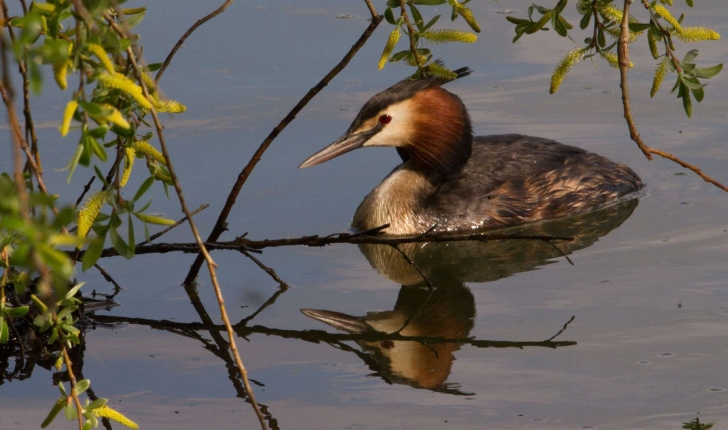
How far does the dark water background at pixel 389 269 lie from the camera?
14.1ft

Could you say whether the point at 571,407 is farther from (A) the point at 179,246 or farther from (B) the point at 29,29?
(B) the point at 29,29

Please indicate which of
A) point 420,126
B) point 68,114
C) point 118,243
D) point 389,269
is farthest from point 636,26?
point 420,126

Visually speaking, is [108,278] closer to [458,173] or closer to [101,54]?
[458,173]

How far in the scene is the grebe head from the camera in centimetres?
694

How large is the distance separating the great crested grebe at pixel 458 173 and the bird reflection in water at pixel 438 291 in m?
0.17

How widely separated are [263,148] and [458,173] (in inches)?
96.4

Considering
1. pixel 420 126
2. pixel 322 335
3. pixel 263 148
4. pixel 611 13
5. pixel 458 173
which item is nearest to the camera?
pixel 611 13

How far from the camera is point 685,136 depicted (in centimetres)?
777

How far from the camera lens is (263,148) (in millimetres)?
5168

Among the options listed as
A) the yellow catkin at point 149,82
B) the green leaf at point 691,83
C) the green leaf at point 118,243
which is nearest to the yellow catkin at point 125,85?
the green leaf at point 118,243

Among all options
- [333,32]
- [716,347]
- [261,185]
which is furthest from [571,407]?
[333,32]

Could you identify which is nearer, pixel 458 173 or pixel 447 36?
pixel 447 36

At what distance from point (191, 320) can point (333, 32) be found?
185 inches

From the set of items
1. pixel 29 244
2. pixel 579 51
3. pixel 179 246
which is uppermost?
pixel 579 51
